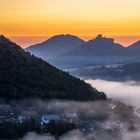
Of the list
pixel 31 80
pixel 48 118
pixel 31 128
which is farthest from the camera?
pixel 31 80

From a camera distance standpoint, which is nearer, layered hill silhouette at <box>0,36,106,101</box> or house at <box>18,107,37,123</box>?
house at <box>18,107,37,123</box>

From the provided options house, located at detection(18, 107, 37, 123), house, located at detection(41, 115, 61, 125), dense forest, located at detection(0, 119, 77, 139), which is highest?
house, located at detection(18, 107, 37, 123)

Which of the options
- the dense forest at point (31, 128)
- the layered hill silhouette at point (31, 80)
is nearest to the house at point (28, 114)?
the dense forest at point (31, 128)

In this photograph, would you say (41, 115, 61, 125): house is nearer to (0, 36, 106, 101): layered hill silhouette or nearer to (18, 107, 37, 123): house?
(18, 107, 37, 123): house

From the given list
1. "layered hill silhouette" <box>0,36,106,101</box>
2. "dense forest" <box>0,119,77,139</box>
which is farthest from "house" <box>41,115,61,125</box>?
"layered hill silhouette" <box>0,36,106,101</box>

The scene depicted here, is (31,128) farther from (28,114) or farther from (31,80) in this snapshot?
(31,80)

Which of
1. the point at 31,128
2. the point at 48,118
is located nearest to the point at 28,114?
the point at 48,118

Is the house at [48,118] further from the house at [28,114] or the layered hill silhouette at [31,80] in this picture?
the layered hill silhouette at [31,80]

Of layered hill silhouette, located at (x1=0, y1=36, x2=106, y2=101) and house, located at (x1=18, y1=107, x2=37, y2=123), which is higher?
layered hill silhouette, located at (x1=0, y1=36, x2=106, y2=101)
